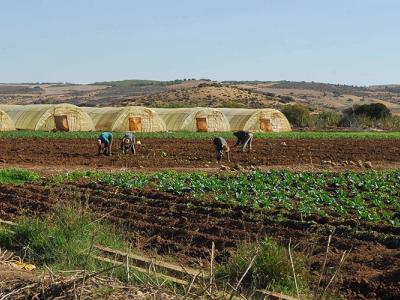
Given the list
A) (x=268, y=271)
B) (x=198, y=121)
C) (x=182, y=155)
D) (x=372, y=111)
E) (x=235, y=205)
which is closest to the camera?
(x=268, y=271)

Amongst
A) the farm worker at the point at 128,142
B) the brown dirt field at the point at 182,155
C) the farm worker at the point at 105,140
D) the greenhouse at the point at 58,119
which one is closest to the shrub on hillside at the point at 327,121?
the greenhouse at the point at 58,119

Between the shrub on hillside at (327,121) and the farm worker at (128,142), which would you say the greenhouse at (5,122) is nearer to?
the farm worker at (128,142)

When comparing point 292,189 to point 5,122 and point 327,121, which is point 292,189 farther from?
point 327,121

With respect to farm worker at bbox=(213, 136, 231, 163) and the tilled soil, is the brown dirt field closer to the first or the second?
farm worker at bbox=(213, 136, 231, 163)

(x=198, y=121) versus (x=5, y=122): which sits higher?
(x=5, y=122)

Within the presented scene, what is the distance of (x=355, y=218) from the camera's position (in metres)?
12.1

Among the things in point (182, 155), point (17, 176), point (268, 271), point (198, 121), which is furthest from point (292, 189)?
point (198, 121)

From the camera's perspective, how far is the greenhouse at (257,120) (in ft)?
160

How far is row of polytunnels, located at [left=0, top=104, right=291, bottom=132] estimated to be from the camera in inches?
1784

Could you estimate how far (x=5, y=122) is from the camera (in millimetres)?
45125

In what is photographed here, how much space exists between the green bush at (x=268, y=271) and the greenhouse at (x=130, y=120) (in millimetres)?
37189

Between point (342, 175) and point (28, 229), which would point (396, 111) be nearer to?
point (342, 175)

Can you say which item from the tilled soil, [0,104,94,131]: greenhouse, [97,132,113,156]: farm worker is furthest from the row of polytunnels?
the tilled soil

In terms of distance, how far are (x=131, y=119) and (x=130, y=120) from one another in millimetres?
92
